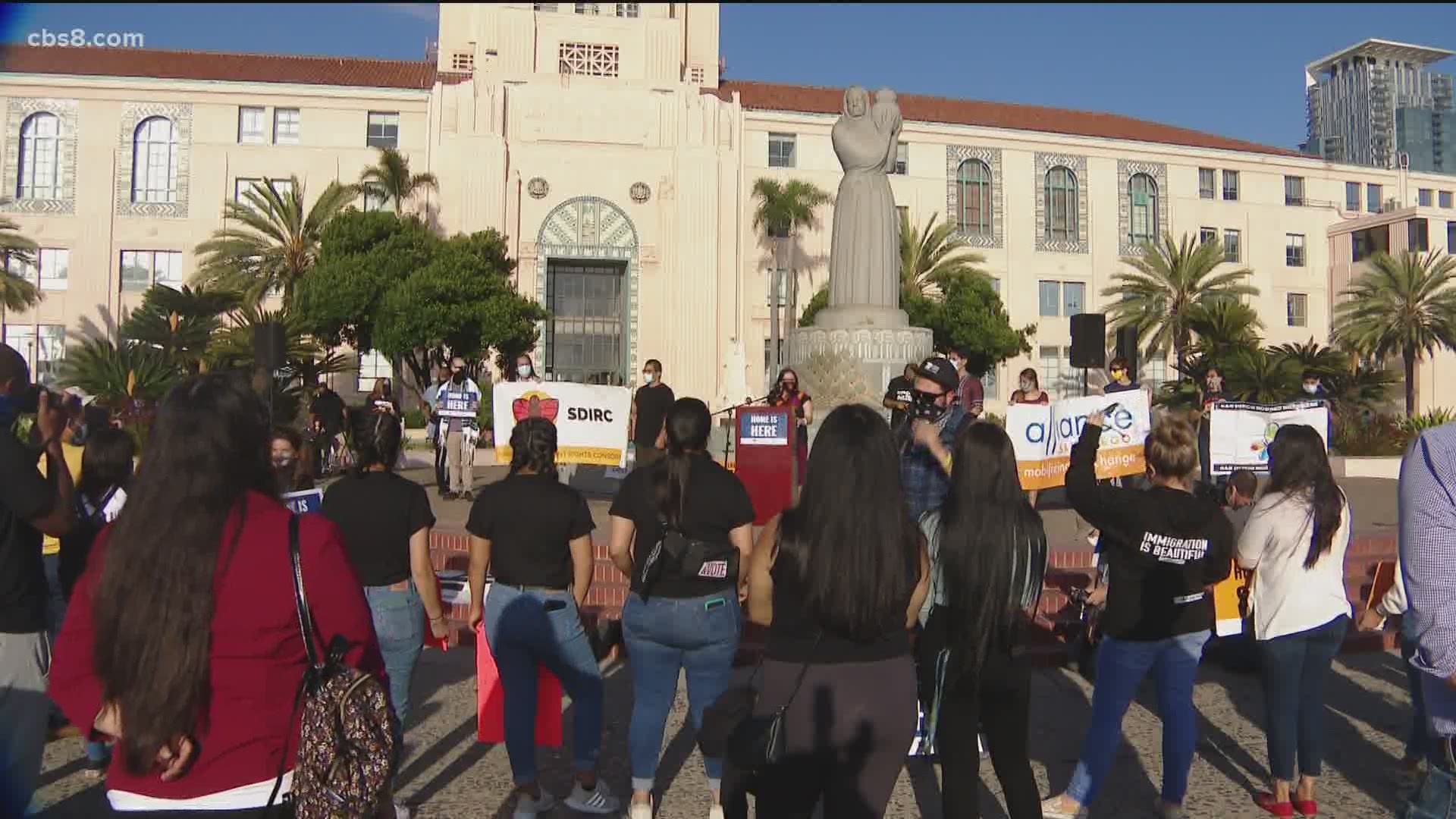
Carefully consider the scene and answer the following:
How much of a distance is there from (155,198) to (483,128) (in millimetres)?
12781

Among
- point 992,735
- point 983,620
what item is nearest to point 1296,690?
point 992,735

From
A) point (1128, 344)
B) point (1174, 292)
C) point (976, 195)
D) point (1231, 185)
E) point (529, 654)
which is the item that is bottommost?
point (529, 654)

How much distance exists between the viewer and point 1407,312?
129 ft

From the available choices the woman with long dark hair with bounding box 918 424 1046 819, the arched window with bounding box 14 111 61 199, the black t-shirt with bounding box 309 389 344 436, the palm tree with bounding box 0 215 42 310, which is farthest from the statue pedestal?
the arched window with bounding box 14 111 61 199

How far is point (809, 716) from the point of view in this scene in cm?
338

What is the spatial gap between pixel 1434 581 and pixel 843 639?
2.05m

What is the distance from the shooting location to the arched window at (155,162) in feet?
130

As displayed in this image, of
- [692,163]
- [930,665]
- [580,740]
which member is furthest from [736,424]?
[692,163]

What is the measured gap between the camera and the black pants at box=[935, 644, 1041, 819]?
4.07 m

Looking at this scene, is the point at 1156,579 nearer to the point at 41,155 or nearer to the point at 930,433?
the point at 930,433

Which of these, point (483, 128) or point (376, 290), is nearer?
point (376, 290)

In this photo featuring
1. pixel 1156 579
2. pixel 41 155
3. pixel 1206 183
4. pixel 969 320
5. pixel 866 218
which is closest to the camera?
pixel 1156 579

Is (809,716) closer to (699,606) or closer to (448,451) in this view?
(699,606)

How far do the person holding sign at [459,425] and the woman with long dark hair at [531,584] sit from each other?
9.13 m
